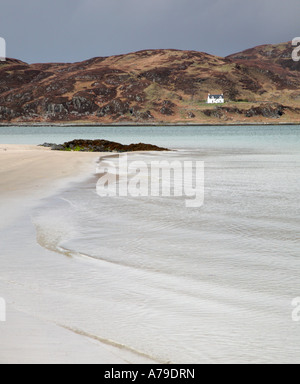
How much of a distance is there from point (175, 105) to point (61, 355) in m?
186

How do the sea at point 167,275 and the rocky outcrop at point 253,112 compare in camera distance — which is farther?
the rocky outcrop at point 253,112

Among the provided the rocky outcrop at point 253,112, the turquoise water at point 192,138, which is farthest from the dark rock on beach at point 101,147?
the rocky outcrop at point 253,112

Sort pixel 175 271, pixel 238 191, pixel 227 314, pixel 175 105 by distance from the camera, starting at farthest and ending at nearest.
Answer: pixel 175 105 < pixel 238 191 < pixel 175 271 < pixel 227 314

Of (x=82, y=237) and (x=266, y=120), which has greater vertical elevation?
(x=266, y=120)

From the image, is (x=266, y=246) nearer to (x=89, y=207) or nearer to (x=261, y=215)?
(x=261, y=215)

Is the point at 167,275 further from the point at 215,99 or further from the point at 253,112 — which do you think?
the point at 215,99

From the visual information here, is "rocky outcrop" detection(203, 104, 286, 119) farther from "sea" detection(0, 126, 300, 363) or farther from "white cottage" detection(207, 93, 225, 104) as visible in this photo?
"sea" detection(0, 126, 300, 363)

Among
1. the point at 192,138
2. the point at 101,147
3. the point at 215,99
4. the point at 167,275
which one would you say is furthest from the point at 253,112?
the point at 167,275

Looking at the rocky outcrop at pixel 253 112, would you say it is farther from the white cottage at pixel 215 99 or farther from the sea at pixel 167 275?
the sea at pixel 167 275

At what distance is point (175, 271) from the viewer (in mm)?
5855

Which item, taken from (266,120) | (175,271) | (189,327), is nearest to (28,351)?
(189,327)

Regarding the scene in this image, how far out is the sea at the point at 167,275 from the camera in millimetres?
3959

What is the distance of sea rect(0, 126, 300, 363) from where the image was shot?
396 centimetres

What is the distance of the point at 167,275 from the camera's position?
5691mm
